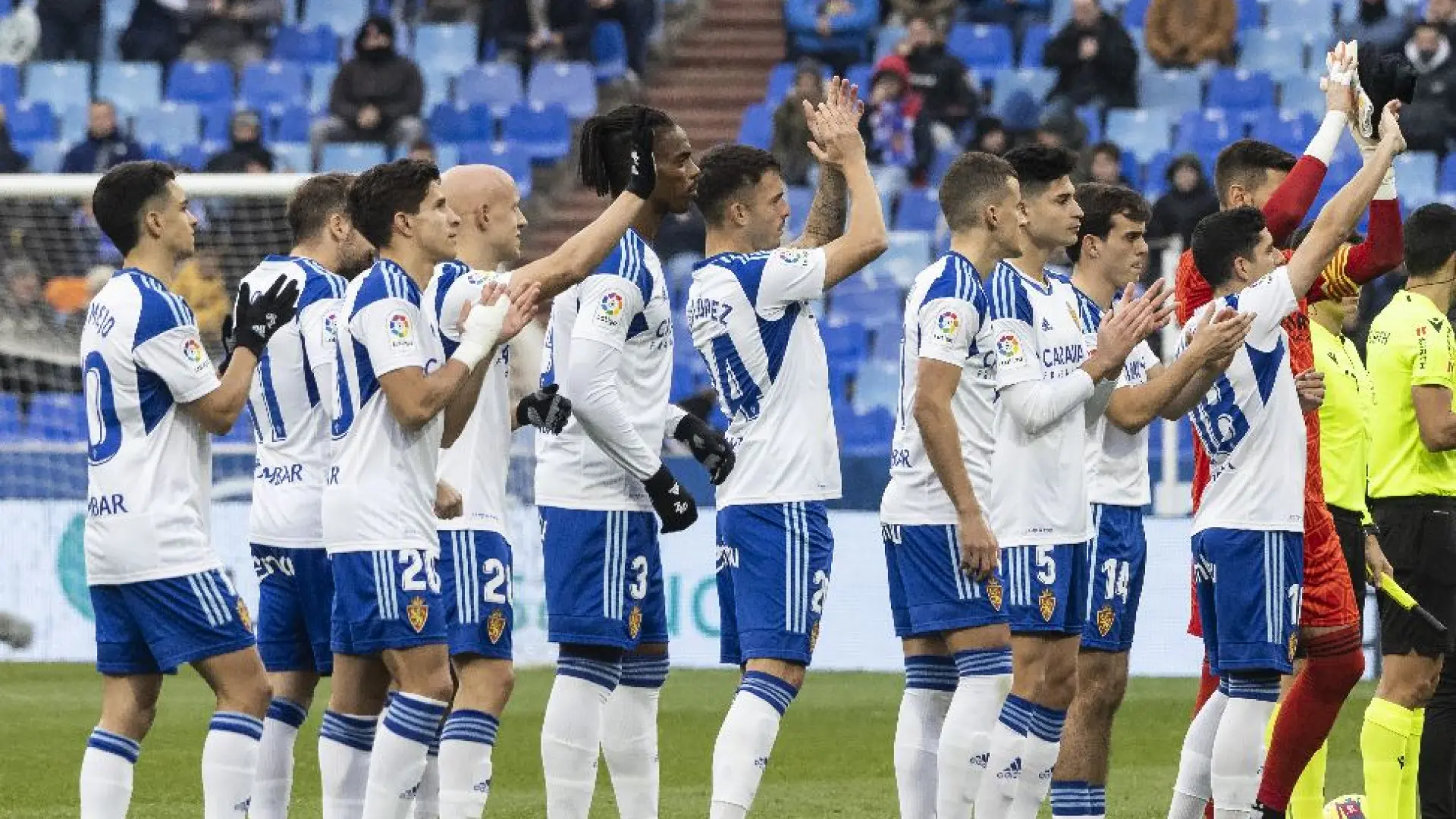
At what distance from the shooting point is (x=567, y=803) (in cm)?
795

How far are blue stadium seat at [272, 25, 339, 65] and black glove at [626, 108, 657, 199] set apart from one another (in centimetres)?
1720

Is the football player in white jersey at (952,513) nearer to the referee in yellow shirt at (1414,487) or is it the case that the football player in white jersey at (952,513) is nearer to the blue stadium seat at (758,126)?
the referee in yellow shirt at (1414,487)

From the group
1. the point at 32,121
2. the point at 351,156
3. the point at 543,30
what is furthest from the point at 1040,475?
the point at 32,121

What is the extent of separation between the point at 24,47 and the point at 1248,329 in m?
18.6

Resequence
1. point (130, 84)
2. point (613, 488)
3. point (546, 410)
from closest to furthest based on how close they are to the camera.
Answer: point (546, 410) < point (613, 488) < point (130, 84)

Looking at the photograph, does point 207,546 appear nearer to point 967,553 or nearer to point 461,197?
point 461,197

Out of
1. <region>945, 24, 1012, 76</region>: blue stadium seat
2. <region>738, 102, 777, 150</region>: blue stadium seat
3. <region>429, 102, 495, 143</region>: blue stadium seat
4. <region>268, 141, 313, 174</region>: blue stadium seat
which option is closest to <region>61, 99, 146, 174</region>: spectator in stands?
<region>268, 141, 313, 174</region>: blue stadium seat

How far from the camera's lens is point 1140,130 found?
21.4m

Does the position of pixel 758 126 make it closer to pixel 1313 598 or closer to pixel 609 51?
pixel 609 51

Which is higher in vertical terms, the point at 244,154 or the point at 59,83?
the point at 59,83

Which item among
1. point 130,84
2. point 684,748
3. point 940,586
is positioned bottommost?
point 684,748

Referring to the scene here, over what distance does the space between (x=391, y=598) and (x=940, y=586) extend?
194 cm

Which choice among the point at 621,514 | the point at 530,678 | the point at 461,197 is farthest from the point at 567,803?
the point at 530,678

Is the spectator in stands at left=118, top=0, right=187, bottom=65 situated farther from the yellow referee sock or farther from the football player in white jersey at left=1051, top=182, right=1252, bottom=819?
the yellow referee sock
